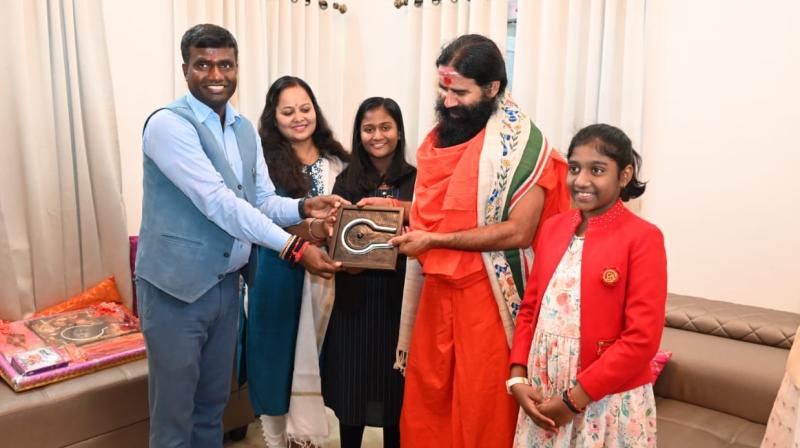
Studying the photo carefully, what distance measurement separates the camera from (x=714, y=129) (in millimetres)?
2574

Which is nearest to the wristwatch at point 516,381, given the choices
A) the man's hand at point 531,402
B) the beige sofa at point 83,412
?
the man's hand at point 531,402

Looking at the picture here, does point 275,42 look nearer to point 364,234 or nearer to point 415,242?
point 364,234

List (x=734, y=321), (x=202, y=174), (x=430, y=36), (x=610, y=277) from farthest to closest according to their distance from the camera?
(x=430, y=36)
(x=734, y=321)
(x=202, y=174)
(x=610, y=277)

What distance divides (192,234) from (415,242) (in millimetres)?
629

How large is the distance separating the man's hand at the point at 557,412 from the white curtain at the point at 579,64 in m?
1.64

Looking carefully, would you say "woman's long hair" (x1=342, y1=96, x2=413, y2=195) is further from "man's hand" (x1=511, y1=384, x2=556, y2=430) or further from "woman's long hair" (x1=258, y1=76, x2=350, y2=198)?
"man's hand" (x1=511, y1=384, x2=556, y2=430)

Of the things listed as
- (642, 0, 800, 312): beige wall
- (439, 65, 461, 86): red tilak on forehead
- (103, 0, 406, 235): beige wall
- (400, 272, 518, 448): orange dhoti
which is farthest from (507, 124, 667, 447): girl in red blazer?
(103, 0, 406, 235): beige wall

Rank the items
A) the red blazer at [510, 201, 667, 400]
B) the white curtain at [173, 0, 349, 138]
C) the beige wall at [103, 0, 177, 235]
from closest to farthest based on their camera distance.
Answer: the red blazer at [510, 201, 667, 400]
the beige wall at [103, 0, 177, 235]
the white curtain at [173, 0, 349, 138]

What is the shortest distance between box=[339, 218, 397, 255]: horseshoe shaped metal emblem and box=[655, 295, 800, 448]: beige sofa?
3.52ft

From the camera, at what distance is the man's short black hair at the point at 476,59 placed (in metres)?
1.72

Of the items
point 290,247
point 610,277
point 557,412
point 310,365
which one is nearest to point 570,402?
point 557,412

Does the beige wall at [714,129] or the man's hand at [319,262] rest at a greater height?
the beige wall at [714,129]

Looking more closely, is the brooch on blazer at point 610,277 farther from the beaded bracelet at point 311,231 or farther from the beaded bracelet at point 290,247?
the beaded bracelet at point 311,231

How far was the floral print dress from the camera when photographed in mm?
1430
